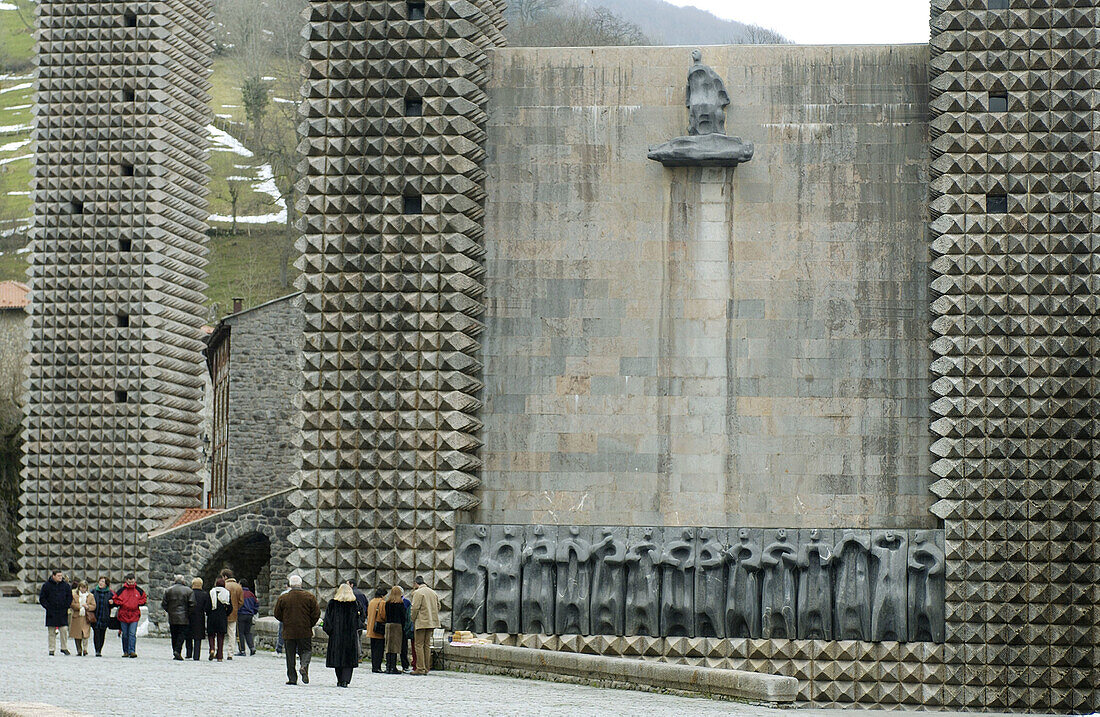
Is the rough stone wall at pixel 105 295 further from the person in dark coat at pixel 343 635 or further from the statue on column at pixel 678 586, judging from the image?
the person in dark coat at pixel 343 635

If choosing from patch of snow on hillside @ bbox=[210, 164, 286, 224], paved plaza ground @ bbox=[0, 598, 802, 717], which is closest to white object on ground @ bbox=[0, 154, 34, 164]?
patch of snow on hillside @ bbox=[210, 164, 286, 224]

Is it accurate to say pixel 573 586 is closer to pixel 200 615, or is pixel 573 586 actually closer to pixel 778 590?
pixel 778 590

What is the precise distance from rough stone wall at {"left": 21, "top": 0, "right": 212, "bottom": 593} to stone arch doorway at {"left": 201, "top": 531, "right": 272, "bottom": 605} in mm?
1798

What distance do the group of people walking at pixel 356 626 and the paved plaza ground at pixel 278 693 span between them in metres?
0.29

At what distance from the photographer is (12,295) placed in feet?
202

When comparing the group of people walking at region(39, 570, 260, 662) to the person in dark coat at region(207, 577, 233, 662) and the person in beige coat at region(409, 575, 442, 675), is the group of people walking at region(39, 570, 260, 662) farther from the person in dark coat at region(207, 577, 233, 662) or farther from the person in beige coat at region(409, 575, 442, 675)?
the person in beige coat at region(409, 575, 442, 675)

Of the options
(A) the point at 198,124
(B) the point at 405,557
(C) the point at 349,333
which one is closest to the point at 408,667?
(B) the point at 405,557

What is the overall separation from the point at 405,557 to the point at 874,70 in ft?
34.6

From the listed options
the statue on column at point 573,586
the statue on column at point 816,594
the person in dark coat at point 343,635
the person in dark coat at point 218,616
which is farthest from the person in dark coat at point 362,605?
the statue on column at point 816,594

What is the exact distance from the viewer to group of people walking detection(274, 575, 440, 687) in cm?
1688

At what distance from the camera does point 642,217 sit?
2292cm

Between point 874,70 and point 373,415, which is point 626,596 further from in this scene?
point 874,70

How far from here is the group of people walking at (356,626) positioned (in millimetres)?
16875

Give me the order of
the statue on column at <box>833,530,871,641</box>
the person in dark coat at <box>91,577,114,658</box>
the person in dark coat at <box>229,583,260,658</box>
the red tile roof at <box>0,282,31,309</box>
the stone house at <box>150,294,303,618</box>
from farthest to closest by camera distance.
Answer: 1. the red tile roof at <box>0,282,31,309</box>
2. the stone house at <box>150,294,303,618</box>
3. the person in dark coat at <box>229,583,260,658</box>
4. the person in dark coat at <box>91,577,114,658</box>
5. the statue on column at <box>833,530,871,641</box>
